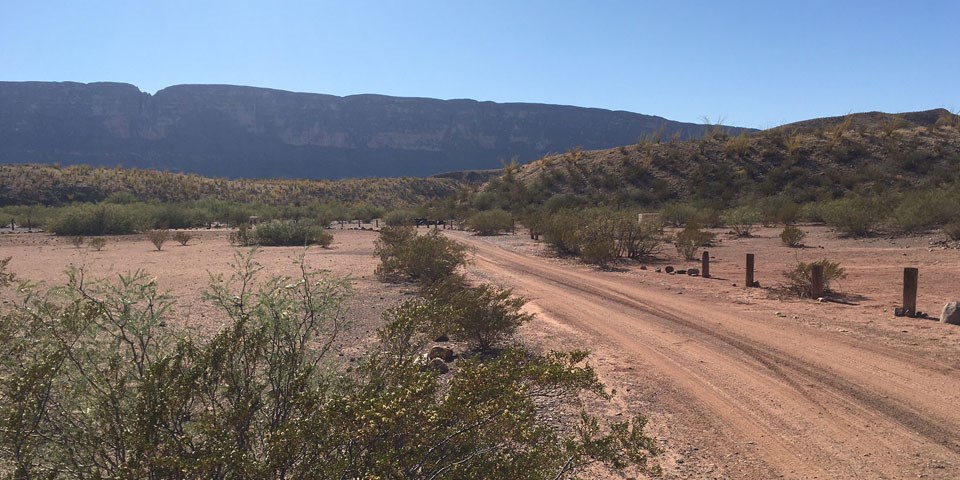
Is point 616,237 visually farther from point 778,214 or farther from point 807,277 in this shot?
point 778,214

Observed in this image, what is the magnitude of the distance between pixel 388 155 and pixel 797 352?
489 ft

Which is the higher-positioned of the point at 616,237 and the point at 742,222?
the point at 742,222

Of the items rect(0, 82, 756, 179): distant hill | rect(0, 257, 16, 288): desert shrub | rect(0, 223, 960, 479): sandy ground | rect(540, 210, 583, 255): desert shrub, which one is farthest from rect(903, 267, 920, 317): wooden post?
rect(0, 82, 756, 179): distant hill

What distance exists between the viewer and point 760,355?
8.80 m

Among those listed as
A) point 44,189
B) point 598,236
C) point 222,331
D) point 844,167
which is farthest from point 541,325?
point 44,189

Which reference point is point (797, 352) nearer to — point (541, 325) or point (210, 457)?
point (541, 325)

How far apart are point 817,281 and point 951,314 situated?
3156 mm

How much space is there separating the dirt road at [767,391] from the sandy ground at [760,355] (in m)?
0.02

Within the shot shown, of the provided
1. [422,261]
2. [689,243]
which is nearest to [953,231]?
[689,243]

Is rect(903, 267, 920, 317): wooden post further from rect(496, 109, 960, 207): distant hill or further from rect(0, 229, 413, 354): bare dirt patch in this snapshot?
rect(496, 109, 960, 207): distant hill

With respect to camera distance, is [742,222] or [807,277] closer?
[807,277]

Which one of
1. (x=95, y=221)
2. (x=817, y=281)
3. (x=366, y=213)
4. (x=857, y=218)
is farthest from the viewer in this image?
(x=366, y=213)

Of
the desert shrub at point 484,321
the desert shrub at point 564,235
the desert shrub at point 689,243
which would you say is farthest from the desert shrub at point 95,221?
the desert shrub at point 484,321

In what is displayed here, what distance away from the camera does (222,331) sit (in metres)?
3.55
